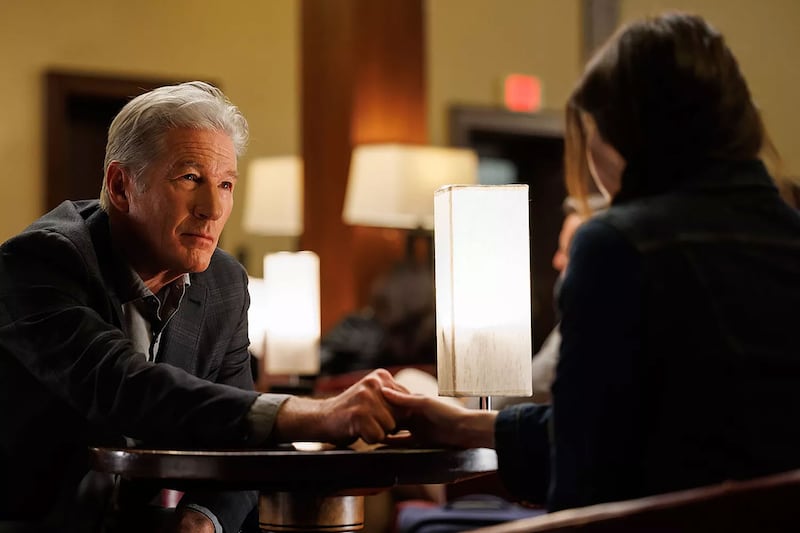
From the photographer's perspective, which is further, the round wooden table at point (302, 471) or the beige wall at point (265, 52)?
the beige wall at point (265, 52)

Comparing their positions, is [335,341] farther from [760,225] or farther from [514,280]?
[760,225]

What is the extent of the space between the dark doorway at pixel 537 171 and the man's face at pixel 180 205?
604 cm

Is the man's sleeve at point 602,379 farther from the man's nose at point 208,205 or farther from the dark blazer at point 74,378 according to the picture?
the man's nose at point 208,205

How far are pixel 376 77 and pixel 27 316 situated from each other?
5.39 metres

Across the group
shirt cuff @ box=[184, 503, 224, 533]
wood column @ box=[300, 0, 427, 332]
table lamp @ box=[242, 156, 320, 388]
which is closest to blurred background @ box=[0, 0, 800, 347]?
wood column @ box=[300, 0, 427, 332]

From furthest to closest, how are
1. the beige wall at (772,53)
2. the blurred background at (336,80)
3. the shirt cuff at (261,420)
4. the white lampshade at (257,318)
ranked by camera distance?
the beige wall at (772,53) → the blurred background at (336,80) → the white lampshade at (257,318) → the shirt cuff at (261,420)

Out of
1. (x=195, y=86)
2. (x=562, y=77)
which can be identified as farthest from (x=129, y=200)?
(x=562, y=77)

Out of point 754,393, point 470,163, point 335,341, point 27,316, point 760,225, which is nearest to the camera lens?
point 754,393

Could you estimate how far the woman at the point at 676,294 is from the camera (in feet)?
4.52

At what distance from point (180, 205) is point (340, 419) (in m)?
0.58

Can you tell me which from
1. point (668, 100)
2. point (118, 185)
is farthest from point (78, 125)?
point (668, 100)

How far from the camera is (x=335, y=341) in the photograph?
6289 mm

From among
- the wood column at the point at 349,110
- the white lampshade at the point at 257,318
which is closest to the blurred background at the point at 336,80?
the wood column at the point at 349,110

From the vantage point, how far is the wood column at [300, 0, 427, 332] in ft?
23.3
